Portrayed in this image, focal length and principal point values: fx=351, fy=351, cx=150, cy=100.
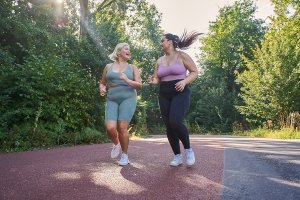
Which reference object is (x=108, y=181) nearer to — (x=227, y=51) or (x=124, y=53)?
(x=124, y=53)

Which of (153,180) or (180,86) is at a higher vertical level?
(180,86)

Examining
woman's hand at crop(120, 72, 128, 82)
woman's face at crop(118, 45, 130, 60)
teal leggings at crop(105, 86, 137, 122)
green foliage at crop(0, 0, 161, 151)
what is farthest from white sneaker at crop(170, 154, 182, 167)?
green foliage at crop(0, 0, 161, 151)

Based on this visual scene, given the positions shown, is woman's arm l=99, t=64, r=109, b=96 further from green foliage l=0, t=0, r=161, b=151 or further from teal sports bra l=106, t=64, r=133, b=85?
green foliage l=0, t=0, r=161, b=151

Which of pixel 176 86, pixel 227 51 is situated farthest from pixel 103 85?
pixel 227 51

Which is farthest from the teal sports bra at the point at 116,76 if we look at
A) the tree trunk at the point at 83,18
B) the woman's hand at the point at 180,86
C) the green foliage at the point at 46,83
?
the tree trunk at the point at 83,18

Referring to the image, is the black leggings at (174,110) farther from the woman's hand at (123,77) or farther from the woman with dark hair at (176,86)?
the woman's hand at (123,77)

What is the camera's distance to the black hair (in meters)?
5.21

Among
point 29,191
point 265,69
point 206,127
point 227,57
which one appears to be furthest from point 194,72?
point 227,57

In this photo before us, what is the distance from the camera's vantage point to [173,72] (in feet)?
16.4

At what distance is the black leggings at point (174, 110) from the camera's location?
484cm

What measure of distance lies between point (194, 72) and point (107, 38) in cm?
1679

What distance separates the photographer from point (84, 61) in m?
17.6

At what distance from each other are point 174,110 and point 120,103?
1.08 meters

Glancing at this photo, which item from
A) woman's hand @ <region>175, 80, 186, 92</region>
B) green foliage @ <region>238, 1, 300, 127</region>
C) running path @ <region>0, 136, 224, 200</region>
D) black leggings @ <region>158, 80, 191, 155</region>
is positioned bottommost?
running path @ <region>0, 136, 224, 200</region>
